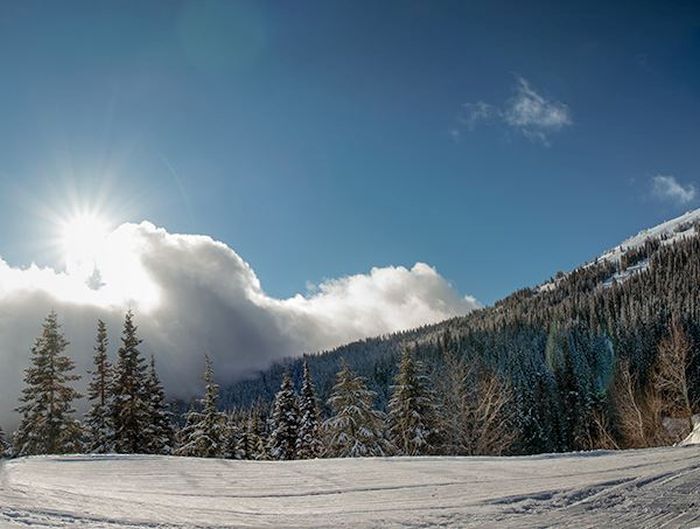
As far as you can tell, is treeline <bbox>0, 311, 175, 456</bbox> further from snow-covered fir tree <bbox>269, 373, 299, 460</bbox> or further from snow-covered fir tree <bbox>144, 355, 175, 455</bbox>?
snow-covered fir tree <bbox>269, 373, 299, 460</bbox>

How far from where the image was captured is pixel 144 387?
1232 inches

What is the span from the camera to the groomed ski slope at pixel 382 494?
8188mm

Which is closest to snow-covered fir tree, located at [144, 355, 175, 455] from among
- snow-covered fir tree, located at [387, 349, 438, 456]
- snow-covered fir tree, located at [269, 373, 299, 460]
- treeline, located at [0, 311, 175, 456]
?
treeline, located at [0, 311, 175, 456]

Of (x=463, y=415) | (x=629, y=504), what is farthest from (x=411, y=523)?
(x=463, y=415)

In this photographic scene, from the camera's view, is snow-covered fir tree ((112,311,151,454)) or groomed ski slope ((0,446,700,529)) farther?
snow-covered fir tree ((112,311,151,454))

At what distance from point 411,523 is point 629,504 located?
3616 mm

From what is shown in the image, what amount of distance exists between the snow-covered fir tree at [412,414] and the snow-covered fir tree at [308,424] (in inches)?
243

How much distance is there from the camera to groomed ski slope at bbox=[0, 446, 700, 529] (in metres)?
8.19

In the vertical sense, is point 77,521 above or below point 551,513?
above

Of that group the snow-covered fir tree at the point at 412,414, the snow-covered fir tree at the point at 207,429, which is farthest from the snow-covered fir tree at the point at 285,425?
the snow-covered fir tree at the point at 412,414

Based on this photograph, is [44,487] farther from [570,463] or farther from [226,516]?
[570,463]

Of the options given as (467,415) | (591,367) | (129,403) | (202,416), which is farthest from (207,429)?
(591,367)

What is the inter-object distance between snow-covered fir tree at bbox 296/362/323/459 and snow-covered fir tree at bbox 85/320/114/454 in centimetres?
1360

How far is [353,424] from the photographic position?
32625 millimetres
